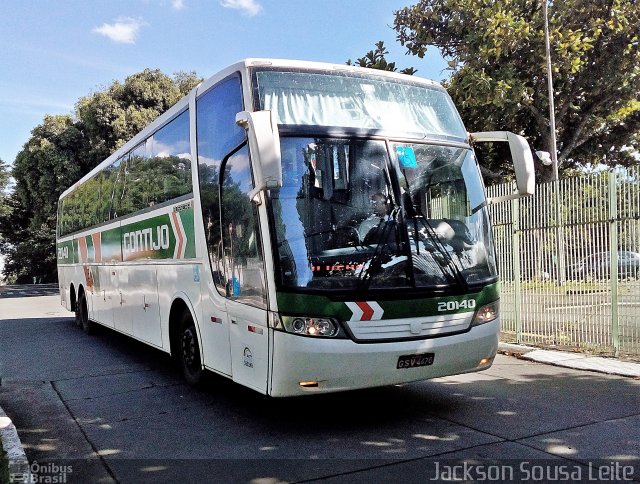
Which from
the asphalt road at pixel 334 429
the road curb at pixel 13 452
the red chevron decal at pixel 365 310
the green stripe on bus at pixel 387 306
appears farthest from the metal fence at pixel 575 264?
A: the road curb at pixel 13 452

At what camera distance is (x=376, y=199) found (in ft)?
18.0

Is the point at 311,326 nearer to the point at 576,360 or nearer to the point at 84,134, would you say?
the point at 576,360

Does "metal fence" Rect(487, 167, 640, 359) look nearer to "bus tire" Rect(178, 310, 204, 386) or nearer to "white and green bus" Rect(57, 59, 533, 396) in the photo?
"white and green bus" Rect(57, 59, 533, 396)

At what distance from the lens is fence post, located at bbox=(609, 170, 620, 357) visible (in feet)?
26.7

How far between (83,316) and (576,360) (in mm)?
10286

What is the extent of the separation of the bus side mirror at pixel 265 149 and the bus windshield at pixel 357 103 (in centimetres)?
53

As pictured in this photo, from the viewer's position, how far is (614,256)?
8.30 m

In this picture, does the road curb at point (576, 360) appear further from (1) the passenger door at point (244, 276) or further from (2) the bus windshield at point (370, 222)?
(1) the passenger door at point (244, 276)

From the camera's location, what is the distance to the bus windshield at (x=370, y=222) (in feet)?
16.9

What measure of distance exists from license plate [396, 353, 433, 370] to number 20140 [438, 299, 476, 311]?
0.45m

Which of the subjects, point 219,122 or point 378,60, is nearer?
point 219,122

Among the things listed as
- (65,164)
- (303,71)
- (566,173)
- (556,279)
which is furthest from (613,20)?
(65,164)

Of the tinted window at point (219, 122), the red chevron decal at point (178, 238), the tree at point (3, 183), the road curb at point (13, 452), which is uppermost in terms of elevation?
the tree at point (3, 183)

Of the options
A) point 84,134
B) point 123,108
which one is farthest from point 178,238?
point 84,134
